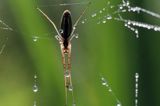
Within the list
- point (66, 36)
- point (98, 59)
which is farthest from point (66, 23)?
point (98, 59)

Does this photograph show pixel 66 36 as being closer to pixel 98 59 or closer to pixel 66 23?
pixel 66 23

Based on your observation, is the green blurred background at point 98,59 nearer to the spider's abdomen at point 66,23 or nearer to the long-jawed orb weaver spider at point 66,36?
the long-jawed orb weaver spider at point 66,36

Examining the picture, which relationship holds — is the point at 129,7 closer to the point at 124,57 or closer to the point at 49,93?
the point at 124,57

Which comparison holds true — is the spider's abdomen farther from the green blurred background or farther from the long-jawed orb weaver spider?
the green blurred background

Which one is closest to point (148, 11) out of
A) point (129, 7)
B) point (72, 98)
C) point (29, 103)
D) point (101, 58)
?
point (129, 7)

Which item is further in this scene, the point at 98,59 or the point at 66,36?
the point at 98,59

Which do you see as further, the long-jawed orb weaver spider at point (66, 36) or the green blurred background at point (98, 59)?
the green blurred background at point (98, 59)

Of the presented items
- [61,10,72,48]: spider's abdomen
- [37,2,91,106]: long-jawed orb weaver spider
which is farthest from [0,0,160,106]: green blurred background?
[61,10,72,48]: spider's abdomen

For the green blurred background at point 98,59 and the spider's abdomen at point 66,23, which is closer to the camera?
the spider's abdomen at point 66,23

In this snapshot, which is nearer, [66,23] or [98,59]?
[66,23]

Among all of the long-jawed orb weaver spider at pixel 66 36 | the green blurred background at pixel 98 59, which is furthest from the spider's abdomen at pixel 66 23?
the green blurred background at pixel 98 59

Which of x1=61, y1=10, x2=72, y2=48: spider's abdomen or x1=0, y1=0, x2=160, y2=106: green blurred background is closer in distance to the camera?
x1=61, y1=10, x2=72, y2=48: spider's abdomen
